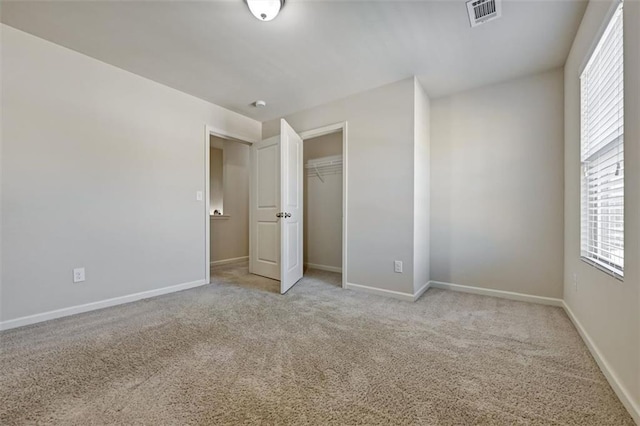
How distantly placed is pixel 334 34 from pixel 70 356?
9.49 feet

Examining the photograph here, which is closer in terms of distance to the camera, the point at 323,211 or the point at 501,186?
the point at 501,186

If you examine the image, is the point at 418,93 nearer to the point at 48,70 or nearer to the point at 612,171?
the point at 612,171

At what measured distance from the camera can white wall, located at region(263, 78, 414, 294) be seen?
280cm

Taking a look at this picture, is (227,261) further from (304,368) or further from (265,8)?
(265,8)

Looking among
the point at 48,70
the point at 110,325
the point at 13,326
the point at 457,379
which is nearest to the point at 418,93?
the point at 457,379

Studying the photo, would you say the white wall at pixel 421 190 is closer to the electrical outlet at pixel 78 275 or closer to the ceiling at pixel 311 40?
the ceiling at pixel 311 40

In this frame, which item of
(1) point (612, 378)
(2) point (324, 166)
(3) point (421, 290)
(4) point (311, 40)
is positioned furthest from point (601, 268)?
(2) point (324, 166)

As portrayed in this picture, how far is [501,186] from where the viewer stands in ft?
9.37

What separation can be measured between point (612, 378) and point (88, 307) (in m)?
3.75

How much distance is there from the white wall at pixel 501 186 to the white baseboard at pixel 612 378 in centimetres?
83

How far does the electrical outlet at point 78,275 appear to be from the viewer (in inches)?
92.7

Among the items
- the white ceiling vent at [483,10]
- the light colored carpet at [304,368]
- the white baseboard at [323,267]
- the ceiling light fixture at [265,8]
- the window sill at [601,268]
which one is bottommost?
the white baseboard at [323,267]

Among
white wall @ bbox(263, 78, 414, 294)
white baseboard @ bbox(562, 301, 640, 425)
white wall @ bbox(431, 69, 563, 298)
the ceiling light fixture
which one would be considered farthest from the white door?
white baseboard @ bbox(562, 301, 640, 425)

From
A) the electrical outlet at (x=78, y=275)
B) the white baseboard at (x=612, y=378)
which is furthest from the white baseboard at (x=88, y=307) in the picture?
the white baseboard at (x=612, y=378)
